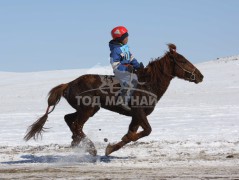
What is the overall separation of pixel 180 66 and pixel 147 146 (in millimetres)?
2260

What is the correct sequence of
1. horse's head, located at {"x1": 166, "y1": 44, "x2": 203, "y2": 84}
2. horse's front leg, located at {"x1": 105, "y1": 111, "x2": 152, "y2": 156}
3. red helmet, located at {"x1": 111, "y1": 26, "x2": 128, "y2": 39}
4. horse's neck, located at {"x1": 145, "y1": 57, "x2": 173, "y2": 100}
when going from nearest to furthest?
horse's front leg, located at {"x1": 105, "y1": 111, "x2": 152, "y2": 156} → red helmet, located at {"x1": 111, "y1": 26, "x2": 128, "y2": 39} → horse's neck, located at {"x1": 145, "y1": 57, "x2": 173, "y2": 100} → horse's head, located at {"x1": 166, "y1": 44, "x2": 203, "y2": 84}

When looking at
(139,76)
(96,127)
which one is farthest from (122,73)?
(96,127)

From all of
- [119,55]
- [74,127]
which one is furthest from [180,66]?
[74,127]

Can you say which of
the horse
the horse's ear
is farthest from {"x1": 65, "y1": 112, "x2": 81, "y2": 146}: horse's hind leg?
the horse's ear

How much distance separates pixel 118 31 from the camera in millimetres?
10258

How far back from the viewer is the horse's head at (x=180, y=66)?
10500 mm

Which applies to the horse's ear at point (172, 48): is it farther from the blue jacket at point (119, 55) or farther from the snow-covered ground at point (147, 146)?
the snow-covered ground at point (147, 146)

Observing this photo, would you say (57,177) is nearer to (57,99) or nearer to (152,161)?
(152,161)

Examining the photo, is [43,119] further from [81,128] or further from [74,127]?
[81,128]

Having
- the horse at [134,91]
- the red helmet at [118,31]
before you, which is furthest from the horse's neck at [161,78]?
the red helmet at [118,31]

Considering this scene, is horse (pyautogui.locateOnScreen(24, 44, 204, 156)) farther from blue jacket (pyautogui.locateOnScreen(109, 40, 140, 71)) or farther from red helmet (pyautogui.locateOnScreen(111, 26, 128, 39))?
red helmet (pyautogui.locateOnScreen(111, 26, 128, 39))

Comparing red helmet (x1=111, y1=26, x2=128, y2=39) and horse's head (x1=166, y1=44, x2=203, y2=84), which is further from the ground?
red helmet (x1=111, y1=26, x2=128, y2=39)

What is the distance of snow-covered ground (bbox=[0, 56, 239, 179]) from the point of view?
8.49 meters

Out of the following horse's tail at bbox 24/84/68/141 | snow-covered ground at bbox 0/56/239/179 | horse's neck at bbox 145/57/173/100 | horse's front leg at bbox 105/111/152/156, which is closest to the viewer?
snow-covered ground at bbox 0/56/239/179
